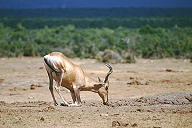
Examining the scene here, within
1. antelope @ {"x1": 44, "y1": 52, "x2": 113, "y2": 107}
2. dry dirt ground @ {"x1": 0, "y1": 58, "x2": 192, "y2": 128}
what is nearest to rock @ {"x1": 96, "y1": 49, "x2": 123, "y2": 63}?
dry dirt ground @ {"x1": 0, "y1": 58, "x2": 192, "y2": 128}

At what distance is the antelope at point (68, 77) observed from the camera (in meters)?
13.3

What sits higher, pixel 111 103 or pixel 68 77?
pixel 68 77

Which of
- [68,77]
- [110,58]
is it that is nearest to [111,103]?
[68,77]

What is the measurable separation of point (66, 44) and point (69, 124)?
2818cm

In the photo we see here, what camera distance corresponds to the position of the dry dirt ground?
11.3 m

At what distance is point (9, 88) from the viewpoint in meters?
18.8

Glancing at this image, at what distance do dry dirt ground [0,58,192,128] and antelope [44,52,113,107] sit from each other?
1.41ft

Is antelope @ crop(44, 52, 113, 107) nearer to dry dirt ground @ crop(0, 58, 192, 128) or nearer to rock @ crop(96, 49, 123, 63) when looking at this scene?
dry dirt ground @ crop(0, 58, 192, 128)

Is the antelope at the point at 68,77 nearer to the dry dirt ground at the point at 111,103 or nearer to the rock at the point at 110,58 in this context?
the dry dirt ground at the point at 111,103

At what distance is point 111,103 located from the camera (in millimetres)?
14375

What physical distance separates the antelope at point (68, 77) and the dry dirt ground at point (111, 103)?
43cm

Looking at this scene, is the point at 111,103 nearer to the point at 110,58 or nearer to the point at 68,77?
the point at 68,77

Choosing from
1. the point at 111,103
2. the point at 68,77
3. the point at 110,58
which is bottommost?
the point at 110,58

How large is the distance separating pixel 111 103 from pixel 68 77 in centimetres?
159
